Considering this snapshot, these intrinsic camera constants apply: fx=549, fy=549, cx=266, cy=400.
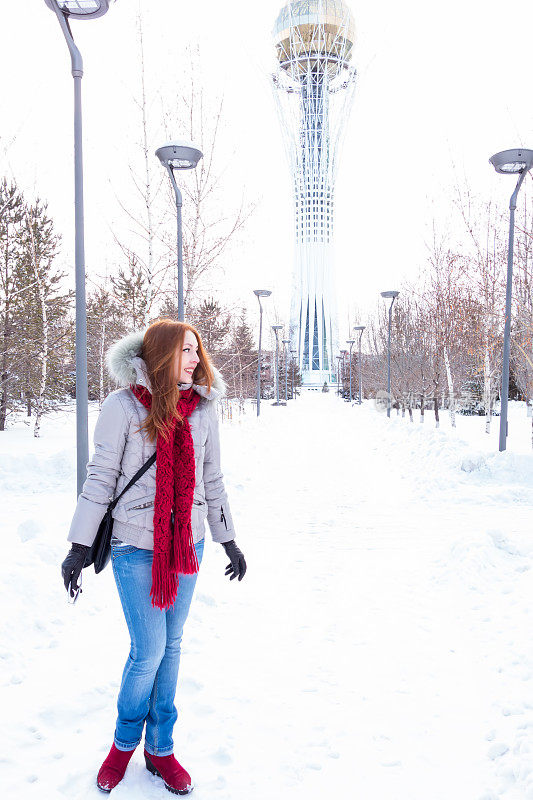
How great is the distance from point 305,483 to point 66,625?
5.53 metres

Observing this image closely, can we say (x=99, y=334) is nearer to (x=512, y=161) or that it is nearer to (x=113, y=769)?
(x=512, y=161)

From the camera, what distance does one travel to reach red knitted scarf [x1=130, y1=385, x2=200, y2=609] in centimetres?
204

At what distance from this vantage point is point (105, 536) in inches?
83.2

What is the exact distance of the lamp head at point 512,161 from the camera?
8.42 meters

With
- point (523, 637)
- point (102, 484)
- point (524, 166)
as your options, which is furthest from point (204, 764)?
point (524, 166)

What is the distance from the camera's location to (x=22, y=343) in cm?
1280

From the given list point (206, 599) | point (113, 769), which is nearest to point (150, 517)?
point (113, 769)

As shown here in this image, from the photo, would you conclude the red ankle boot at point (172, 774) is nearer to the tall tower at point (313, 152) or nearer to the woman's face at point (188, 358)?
the woman's face at point (188, 358)

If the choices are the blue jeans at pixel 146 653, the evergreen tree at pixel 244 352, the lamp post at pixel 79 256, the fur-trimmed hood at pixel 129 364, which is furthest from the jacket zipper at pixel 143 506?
the evergreen tree at pixel 244 352

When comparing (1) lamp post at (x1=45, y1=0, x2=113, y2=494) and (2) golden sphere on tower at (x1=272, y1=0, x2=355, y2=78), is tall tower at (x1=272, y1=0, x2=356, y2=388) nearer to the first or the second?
(2) golden sphere on tower at (x1=272, y1=0, x2=355, y2=78)

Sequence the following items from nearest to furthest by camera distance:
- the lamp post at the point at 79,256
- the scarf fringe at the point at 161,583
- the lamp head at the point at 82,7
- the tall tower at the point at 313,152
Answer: the scarf fringe at the point at 161,583 → the lamp head at the point at 82,7 → the lamp post at the point at 79,256 → the tall tower at the point at 313,152

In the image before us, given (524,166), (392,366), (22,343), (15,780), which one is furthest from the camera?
(392,366)

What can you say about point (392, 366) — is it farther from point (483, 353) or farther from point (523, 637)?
point (523, 637)

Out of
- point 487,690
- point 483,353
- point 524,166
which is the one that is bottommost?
point 487,690
